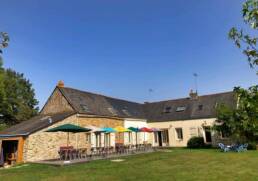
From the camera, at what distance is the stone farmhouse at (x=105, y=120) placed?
19.2 metres

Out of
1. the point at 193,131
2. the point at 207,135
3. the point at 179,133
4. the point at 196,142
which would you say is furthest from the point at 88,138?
the point at 207,135

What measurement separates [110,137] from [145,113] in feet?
34.0

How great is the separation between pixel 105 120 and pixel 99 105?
230 centimetres

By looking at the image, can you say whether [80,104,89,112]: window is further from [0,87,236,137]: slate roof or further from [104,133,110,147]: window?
[104,133,110,147]: window

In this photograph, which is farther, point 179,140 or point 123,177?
point 179,140

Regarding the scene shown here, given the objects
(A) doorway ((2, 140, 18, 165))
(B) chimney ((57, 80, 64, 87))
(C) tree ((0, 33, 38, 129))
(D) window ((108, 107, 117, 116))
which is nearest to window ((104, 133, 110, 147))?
(D) window ((108, 107, 117, 116))

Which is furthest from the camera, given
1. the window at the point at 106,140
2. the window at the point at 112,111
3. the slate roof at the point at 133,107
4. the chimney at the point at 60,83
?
the window at the point at 112,111

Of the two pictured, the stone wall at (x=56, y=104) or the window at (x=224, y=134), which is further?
the window at (x=224, y=134)

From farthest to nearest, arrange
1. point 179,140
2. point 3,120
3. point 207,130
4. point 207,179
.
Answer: point 3,120 → point 179,140 → point 207,130 → point 207,179

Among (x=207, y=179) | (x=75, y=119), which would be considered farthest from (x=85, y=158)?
(x=207, y=179)

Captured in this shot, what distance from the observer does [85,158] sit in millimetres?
17766

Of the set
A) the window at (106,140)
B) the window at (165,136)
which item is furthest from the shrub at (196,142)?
the window at (106,140)

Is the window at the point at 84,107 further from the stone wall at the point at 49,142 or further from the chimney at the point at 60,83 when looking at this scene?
the chimney at the point at 60,83

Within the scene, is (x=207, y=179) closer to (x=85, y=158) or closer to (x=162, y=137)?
(x=85, y=158)
